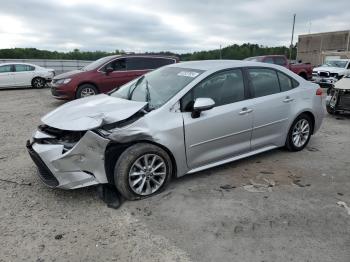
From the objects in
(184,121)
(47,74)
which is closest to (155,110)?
(184,121)

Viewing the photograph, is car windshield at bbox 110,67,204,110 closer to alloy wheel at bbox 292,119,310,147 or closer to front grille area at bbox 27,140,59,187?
front grille area at bbox 27,140,59,187

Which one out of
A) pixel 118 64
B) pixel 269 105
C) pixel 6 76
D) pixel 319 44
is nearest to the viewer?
pixel 269 105

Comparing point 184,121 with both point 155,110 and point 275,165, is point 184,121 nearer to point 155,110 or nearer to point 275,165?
point 155,110

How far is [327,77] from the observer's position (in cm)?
1744

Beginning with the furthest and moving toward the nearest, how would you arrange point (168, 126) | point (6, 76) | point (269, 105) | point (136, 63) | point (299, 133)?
point (6, 76)
point (136, 63)
point (299, 133)
point (269, 105)
point (168, 126)

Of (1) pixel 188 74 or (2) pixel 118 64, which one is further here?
(2) pixel 118 64

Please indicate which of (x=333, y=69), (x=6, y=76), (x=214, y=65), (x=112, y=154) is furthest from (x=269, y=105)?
(x=6, y=76)

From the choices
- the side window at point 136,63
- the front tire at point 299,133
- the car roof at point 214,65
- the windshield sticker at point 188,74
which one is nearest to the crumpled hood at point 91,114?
the windshield sticker at point 188,74

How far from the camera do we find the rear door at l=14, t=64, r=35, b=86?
54.7 ft

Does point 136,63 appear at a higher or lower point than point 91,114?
higher

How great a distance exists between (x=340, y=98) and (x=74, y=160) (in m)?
7.54

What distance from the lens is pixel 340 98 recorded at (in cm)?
892

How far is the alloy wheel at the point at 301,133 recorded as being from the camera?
568cm

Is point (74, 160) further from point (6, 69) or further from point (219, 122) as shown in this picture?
point (6, 69)
